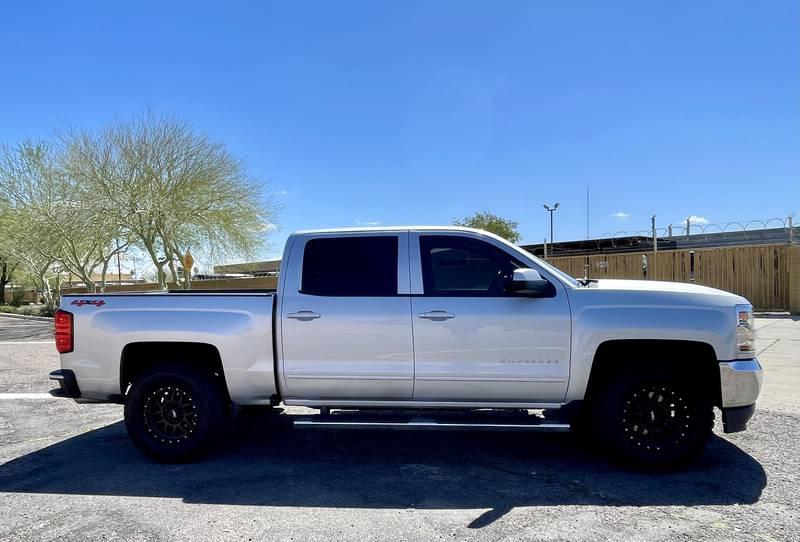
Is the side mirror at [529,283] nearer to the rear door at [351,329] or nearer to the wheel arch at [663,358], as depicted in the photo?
the wheel arch at [663,358]

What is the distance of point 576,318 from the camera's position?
450 centimetres

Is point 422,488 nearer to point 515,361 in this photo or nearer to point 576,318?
point 515,361

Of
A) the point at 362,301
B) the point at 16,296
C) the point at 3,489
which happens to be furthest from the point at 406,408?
the point at 16,296

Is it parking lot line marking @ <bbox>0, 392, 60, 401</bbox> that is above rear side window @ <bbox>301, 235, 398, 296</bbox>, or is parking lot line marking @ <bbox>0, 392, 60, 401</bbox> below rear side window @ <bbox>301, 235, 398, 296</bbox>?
below

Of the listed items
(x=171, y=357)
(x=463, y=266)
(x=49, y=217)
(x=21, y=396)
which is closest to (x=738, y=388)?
(x=463, y=266)

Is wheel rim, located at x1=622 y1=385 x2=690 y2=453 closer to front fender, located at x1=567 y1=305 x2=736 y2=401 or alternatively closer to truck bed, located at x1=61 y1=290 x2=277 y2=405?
front fender, located at x1=567 y1=305 x2=736 y2=401

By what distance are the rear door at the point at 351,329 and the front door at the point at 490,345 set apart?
164 mm

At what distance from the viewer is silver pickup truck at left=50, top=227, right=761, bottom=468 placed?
447 cm

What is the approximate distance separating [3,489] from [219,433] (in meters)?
1.66

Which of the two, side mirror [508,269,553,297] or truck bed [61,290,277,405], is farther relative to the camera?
truck bed [61,290,277,405]

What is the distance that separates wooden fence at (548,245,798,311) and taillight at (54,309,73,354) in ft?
64.4

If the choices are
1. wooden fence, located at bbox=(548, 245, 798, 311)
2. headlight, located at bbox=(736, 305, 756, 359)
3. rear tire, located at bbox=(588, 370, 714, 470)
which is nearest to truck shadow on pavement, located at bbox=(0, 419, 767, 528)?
rear tire, located at bbox=(588, 370, 714, 470)

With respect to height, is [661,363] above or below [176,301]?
below

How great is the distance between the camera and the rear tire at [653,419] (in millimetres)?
4477
